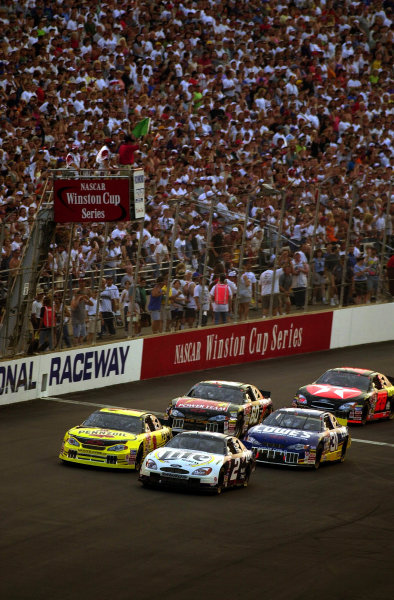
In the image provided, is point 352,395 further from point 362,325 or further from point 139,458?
point 362,325

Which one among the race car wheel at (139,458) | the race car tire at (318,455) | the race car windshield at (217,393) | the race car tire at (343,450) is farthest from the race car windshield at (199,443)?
the race car windshield at (217,393)

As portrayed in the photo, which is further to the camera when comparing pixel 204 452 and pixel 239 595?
pixel 204 452

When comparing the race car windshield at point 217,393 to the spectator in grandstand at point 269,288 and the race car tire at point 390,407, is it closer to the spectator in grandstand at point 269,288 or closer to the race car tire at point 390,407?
the race car tire at point 390,407

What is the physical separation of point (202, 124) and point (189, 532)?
20702mm

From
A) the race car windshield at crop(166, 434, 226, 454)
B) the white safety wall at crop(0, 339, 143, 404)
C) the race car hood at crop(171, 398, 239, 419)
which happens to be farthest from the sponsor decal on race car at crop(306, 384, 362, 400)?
the race car windshield at crop(166, 434, 226, 454)

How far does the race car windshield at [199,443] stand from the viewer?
20828 millimetres

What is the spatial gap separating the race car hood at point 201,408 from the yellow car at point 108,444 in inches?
97.8

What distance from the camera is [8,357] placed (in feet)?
90.8

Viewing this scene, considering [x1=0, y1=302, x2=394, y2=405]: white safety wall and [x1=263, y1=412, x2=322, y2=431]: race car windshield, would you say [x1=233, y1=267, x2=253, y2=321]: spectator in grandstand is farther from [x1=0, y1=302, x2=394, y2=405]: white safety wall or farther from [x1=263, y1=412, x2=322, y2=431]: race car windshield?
[x1=263, y1=412, x2=322, y2=431]: race car windshield

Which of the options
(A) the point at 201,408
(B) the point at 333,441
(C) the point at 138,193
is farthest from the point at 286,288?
(B) the point at 333,441

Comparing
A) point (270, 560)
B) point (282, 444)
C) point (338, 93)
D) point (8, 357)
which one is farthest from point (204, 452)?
point (338, 93)

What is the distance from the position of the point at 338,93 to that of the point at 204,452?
2381cm

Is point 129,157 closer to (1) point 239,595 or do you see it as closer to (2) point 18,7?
(2) point 18,7

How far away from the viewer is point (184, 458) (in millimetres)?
20266
